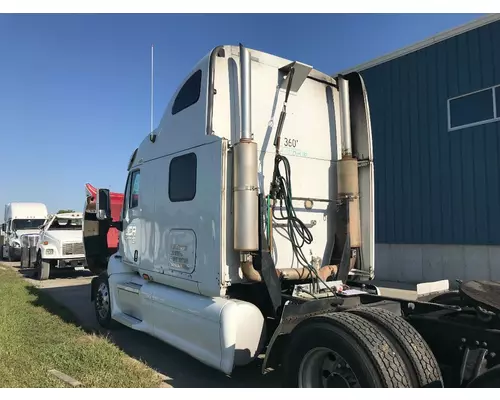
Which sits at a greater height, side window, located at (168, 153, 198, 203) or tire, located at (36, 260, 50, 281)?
side window, located at (168, 153, 198, 203)

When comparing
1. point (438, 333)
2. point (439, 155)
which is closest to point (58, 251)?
point (439, 155)

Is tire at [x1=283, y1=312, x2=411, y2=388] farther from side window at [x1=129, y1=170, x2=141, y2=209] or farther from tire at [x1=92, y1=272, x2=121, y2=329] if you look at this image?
tire at [x1=92, y1=272, x2=121, y2=329]

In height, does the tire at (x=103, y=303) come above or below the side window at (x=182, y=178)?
below

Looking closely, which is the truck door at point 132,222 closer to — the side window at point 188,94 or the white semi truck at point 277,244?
the white semi truck at point 277,244

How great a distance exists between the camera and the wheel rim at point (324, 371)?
3223 millimetres

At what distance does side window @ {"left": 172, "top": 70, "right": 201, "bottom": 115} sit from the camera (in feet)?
16.1

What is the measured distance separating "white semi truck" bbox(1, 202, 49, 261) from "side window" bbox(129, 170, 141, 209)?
16.5m

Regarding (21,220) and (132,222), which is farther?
(21,220)

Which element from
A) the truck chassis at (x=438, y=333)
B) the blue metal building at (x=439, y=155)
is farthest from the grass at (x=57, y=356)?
the blue metal building at (x=439, y=155)

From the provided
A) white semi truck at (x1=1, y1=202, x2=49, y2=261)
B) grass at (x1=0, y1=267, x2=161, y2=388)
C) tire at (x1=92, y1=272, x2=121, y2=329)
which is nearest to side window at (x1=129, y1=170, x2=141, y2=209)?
tire at (x1=92, y1=272, x2=121, y2=329)

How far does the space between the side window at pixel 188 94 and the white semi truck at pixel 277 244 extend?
24 millimetres

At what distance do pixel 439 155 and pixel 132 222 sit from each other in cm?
779

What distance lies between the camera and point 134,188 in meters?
6.57

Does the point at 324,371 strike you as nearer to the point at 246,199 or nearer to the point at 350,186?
the point at 246,199
